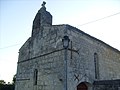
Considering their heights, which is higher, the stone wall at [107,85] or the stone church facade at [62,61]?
the stone church facade at [62,61]

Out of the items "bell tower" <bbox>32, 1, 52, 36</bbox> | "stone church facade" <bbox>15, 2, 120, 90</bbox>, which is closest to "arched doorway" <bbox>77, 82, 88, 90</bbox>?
"stone church facade" <bbox>15, 2, 120, 90</bbox>

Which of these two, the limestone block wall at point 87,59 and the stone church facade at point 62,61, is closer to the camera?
the stone church facade at point 62,61

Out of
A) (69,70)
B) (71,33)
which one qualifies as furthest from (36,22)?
(69,70)

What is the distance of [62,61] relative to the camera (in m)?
8.88

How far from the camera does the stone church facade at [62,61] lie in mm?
8866

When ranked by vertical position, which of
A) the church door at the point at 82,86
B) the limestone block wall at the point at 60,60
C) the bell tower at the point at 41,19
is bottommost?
the church door at the point at 82,86

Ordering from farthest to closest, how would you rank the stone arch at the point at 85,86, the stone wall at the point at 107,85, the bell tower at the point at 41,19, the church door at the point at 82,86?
the bell tower at the point at 41,19
the stone arch at the point at 85,86
the church door at the point at 82,86
the stone wall at the point at 107,85

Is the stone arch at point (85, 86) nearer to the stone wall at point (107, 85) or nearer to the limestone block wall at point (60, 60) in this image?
the limestone block wall at point (60, 60)

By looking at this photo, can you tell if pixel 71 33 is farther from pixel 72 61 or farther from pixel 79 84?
pixel 79 84

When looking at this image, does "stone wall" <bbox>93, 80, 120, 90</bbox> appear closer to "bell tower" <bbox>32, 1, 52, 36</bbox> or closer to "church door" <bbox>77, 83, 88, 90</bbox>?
"church door" <bbox>77, 83, 88, 90</bbox>

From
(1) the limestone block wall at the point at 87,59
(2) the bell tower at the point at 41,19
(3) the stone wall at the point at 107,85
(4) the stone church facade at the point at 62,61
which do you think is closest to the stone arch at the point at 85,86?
(4) the stone church facade at the point at 62,61

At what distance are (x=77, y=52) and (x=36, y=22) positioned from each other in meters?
4.82

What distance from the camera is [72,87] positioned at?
8602 millimetres

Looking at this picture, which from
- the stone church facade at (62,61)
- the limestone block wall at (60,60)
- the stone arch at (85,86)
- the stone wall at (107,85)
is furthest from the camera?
the stone arch at (85,86)
